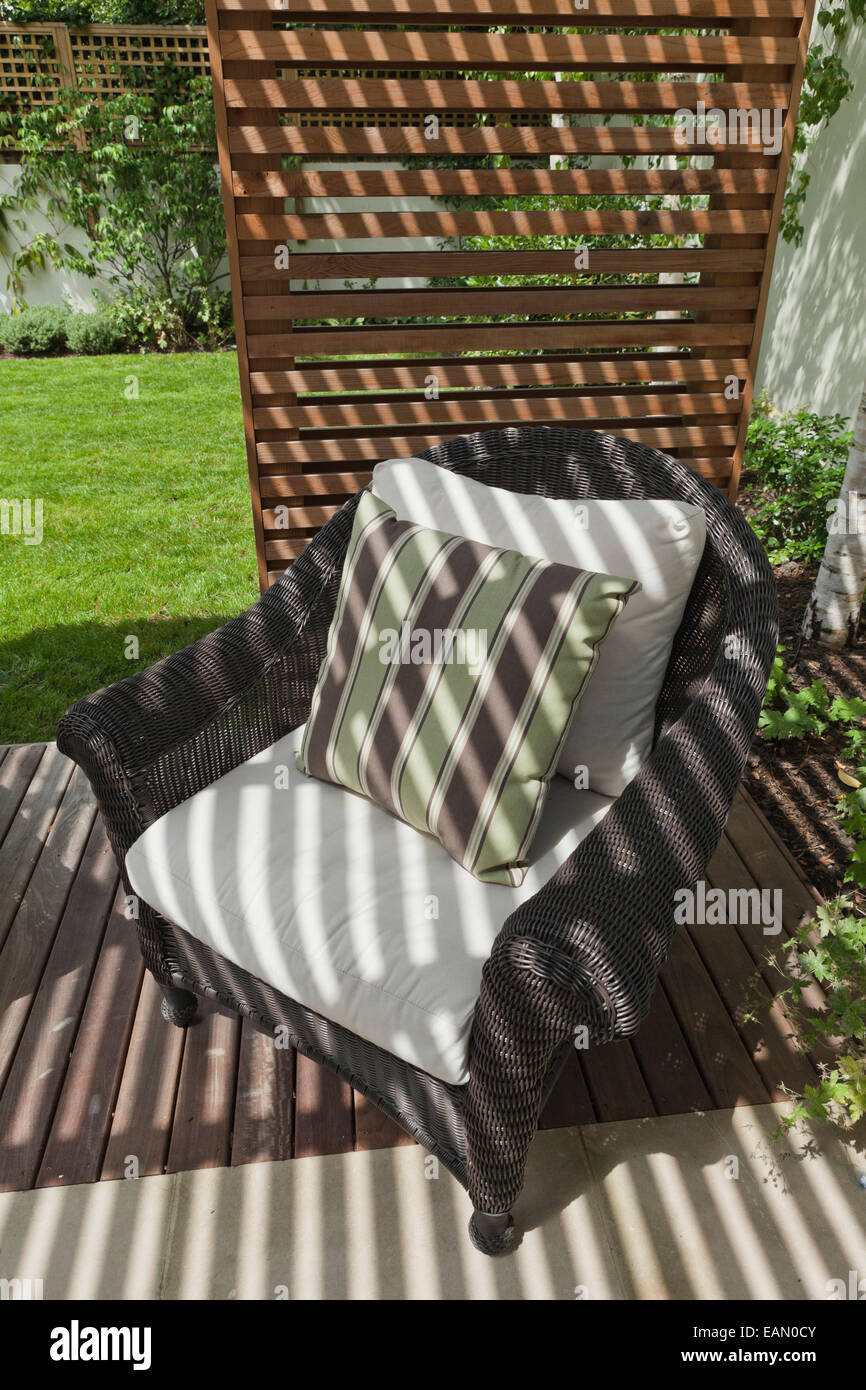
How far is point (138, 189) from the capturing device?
689 centimetres

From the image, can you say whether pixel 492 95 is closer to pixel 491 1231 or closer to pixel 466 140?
pixel 466 140

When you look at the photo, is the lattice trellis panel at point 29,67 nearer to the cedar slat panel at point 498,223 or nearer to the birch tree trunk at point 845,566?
the cedar slat panel at point 498,223

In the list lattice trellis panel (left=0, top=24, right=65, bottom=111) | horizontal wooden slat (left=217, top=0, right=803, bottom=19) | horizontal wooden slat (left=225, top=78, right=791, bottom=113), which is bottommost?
horizontal wooden slat (left=225, top=78, right=791, bottom=113)

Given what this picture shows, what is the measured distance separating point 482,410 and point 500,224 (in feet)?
1.42

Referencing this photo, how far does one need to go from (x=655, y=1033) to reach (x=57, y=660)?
2288 mm

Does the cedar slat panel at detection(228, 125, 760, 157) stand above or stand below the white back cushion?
above

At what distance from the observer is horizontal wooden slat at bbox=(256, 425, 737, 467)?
2.34 m

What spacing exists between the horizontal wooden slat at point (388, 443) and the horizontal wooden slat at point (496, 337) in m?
0.21

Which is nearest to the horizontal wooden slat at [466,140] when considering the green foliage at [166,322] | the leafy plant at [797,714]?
the leafy plant at [797,714]

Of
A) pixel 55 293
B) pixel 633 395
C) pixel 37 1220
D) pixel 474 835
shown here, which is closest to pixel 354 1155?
pixel 37 1220

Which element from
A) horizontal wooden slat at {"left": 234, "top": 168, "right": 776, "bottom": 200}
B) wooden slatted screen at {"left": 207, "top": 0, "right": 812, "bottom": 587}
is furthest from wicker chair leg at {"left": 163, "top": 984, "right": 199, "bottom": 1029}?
horizontal wooden slat at {"left": 234, "top": 168, "right": 776, "bottom": 200}

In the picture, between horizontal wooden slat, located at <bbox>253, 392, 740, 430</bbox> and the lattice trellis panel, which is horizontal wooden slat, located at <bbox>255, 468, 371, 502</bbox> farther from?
the lattice trellis panel

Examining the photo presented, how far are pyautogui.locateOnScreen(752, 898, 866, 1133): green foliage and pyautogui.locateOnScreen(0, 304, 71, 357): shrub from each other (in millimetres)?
6822
